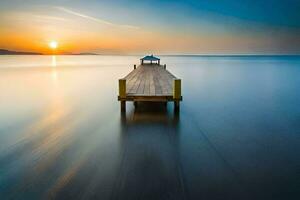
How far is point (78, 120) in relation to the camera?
29.9ft

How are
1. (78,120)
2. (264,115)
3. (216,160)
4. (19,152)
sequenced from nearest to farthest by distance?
(216,160) → (19,152) → (78,120) → (264,115)

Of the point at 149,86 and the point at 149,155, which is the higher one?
the point at 149,86

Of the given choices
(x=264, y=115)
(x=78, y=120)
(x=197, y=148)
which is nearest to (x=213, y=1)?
(x=264, y=115)

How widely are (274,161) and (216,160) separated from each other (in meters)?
1.21

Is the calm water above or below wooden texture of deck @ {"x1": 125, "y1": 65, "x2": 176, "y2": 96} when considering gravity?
below

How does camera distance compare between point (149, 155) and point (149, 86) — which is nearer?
point (149, 155)

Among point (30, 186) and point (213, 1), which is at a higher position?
point (213, 1)

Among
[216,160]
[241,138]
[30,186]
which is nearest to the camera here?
[30,186]

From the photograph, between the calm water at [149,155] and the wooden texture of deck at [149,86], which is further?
the wooden texture of deck at [149,86]

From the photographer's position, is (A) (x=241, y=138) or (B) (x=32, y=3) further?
(B) (x=32, y=3)

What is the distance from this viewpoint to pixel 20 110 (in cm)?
1092

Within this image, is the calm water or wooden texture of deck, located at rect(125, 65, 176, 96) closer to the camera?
the calm water

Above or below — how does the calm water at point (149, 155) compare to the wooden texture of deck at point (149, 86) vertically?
below

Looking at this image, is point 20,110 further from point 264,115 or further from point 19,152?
point 264,115
